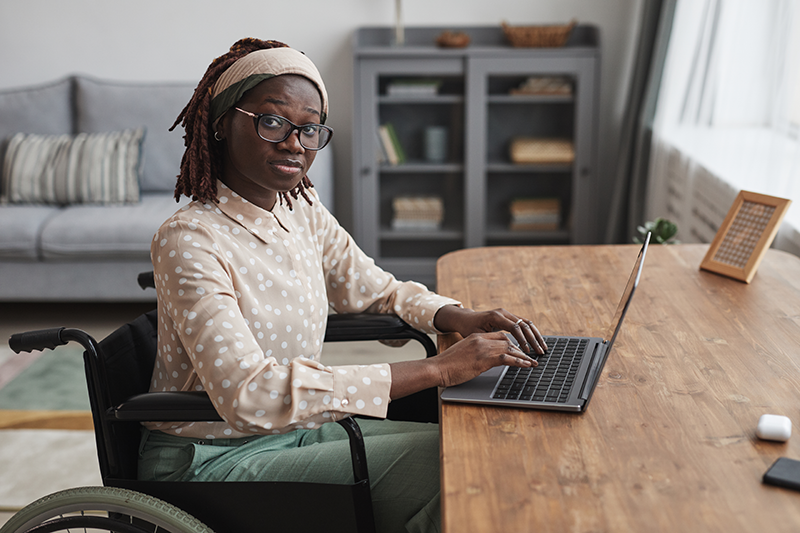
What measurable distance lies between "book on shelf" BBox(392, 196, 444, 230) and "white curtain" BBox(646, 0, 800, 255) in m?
1.04

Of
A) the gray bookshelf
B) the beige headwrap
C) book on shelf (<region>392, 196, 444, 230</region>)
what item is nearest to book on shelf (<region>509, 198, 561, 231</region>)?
the gray bookshelf

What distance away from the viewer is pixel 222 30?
3828 mm

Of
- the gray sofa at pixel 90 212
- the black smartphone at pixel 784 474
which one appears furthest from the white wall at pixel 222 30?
the black smartphone at pixel 784 474

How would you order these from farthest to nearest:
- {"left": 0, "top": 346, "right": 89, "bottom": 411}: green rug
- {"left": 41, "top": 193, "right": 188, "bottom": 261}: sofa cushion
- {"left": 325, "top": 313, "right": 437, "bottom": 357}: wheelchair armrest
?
{"left": 41, "top": 193, "right": 188, "bottom": 261}: sofa cushion < {"left": 0, "top": 346, "right": 89, "bottom": 411}: green rug < {"left": 325, "top": 313, "right": 437, "bottom": 357}: wheelchair armrest

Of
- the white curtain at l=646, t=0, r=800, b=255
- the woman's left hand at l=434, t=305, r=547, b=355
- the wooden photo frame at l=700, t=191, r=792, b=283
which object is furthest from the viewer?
the white curtain at l=646, t=0, r=800, b=255

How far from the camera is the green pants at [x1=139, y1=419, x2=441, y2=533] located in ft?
3.67

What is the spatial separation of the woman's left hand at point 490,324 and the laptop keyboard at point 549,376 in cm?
3

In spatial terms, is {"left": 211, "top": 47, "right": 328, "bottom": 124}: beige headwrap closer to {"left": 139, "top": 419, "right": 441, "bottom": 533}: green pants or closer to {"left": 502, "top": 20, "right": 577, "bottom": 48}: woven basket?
{"left": 139, "top": 419, "right": 441, "bottom": 533}: green pants

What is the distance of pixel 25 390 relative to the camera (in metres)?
2.61

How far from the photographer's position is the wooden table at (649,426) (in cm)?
77

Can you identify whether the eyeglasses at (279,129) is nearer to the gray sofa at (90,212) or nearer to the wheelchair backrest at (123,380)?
the wheelchair backrest at (123,380)

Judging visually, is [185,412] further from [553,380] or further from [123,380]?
[553,380]

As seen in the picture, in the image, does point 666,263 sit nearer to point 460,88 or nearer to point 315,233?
point 315,233

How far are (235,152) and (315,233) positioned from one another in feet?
0.93
